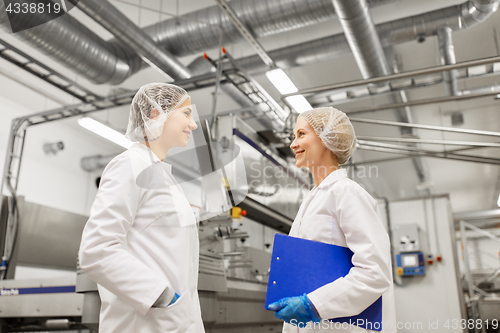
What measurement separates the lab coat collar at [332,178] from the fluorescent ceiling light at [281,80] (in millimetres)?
2456

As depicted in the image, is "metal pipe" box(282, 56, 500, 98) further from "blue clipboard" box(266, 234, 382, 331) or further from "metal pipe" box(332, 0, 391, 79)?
"blue clipboard" box(266, 234, 382, 331)

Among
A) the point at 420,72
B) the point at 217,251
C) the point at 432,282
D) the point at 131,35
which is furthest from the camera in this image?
the point at 432,282

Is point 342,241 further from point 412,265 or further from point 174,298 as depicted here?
point 412,265

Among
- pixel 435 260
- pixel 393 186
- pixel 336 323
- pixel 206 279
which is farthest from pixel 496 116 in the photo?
pixel 336 323

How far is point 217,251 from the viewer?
3.17 metres

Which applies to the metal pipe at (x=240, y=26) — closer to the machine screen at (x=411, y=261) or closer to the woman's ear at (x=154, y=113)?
the woman's ear at (x=154, y=113)

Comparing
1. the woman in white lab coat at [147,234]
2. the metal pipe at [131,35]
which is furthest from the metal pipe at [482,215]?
the woman in white lab coat at [147,234]

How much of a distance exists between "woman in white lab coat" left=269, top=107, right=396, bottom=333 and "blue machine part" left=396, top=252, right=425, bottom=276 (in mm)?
4733

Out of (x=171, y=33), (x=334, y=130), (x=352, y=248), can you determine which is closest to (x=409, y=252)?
(x=171, y=33)

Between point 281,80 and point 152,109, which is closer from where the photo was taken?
point 152,109

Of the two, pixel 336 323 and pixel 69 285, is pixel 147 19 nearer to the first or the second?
pixel 69 285

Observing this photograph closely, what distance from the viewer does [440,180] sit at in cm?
1023

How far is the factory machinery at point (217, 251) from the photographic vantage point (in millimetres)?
2619

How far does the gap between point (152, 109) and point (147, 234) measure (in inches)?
18.0
